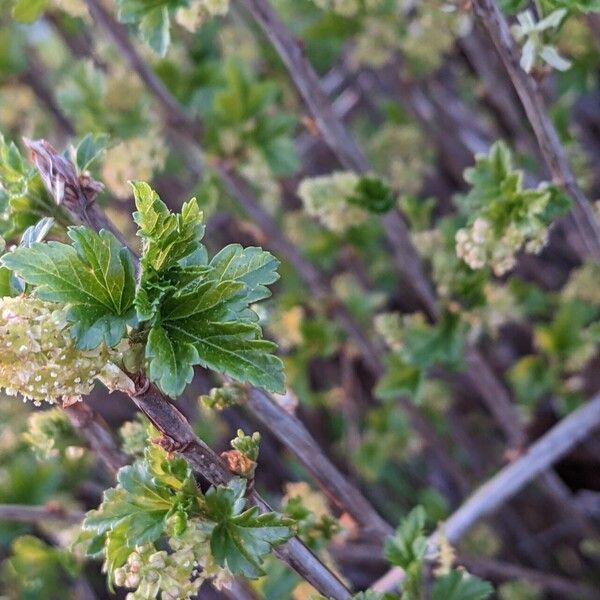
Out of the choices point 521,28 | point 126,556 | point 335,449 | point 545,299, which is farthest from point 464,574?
point 335,449

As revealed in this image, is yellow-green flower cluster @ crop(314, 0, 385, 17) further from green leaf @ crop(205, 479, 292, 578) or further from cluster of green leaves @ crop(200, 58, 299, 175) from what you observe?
green leaf @ crop(205, 479, 292, 578)

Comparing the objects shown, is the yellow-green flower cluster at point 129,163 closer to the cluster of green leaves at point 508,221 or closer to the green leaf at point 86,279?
the cluster of green leaves at point 508,221

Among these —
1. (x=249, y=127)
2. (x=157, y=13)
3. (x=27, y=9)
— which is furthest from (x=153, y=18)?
(x=249, y=127)

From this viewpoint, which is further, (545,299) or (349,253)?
(349,253)

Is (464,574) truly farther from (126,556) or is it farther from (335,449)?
(335,449)

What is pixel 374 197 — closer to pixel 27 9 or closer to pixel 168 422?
pixel 27 9

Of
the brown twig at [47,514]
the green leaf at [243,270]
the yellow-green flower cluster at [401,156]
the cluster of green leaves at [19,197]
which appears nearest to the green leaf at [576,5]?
the green leaf at [243,270]

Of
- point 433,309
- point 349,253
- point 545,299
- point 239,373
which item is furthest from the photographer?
point 349,253
